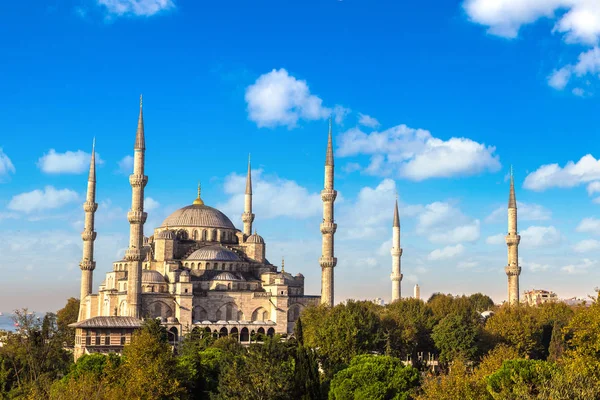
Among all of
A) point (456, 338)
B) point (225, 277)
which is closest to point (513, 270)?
point (456, 338)

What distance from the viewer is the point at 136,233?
5144 centimetres

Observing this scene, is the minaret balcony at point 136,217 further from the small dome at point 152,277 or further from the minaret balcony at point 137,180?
the small dome at point 152,277

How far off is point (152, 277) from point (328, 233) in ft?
39.4

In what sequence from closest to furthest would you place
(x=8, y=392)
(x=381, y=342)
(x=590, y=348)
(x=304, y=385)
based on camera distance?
(x=590, y=348)
(x=304, y=385)
(x=8, y=392)
(x=381, y=342)

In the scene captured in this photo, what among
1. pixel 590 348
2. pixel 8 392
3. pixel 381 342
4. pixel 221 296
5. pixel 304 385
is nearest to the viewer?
pixel 590 348

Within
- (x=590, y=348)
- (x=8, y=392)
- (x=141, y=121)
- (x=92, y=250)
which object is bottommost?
(x=8, y=392)

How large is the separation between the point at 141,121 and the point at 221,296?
12.6m

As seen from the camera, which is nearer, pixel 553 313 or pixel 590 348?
pixel 590 348

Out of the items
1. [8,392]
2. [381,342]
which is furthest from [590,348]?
[8,392]

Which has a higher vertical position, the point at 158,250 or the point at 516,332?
the point at 158,250

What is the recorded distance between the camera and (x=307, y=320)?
145 ft

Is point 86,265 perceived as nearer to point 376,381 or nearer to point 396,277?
point 396,277

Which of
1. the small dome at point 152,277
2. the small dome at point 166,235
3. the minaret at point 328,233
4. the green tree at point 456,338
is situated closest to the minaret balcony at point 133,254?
the small dome at point 152,277

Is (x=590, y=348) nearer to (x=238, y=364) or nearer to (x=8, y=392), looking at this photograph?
(x=238, y=364)
